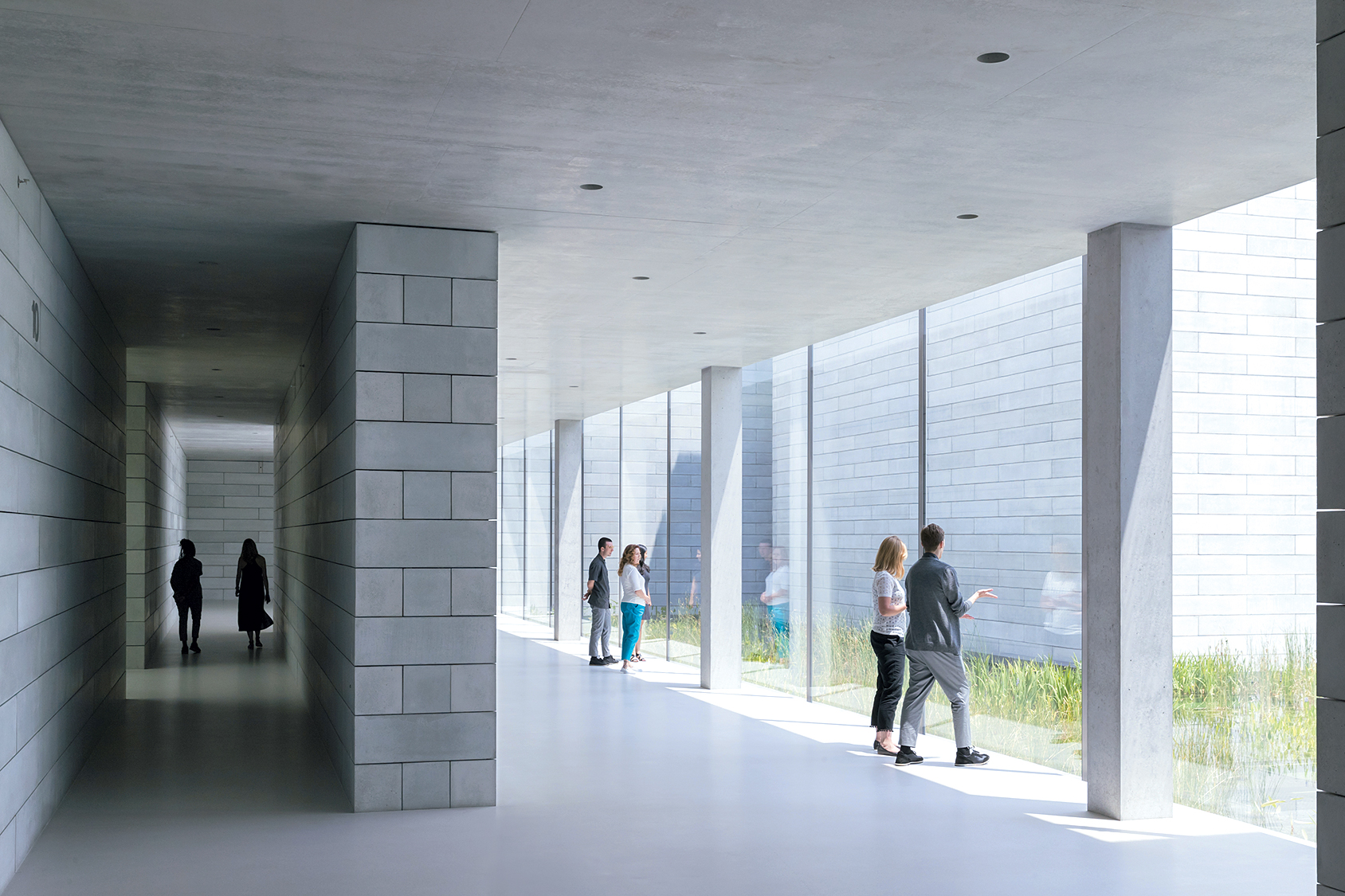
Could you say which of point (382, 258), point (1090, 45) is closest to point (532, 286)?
point (382, 258)

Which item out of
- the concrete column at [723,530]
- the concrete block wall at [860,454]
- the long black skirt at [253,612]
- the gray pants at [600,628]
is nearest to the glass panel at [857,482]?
the concrete block wall at [860,454]

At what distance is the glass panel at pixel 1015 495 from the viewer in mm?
7402

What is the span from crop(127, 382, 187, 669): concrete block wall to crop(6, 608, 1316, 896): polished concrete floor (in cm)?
418

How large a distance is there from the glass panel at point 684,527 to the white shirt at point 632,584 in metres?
0.65

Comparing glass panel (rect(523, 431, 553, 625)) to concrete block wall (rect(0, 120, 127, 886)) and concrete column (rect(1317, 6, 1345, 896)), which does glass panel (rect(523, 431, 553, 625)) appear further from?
concrete column (rect(1317, 6, 1345, 896))

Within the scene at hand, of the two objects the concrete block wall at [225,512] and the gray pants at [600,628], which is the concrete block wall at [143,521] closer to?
the gray pants at [600,628]

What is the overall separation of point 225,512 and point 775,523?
17.8m

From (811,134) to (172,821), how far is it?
4.49m

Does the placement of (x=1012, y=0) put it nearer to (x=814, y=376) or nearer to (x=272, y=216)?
(x=272, y=216)

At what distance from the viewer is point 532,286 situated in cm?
791

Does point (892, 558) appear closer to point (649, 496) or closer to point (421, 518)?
point (421, 518)

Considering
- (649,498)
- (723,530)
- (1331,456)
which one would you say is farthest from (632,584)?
(1331,456)

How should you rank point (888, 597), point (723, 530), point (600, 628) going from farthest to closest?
1. point (600, 628)
2. point (723, 530)
3. point (888, 597)

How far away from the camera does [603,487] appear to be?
53.9 feet
